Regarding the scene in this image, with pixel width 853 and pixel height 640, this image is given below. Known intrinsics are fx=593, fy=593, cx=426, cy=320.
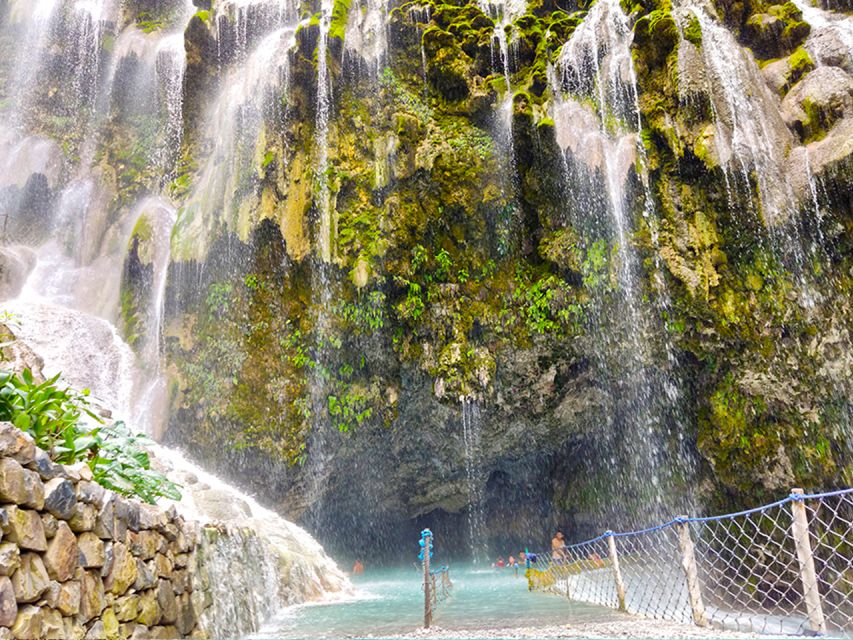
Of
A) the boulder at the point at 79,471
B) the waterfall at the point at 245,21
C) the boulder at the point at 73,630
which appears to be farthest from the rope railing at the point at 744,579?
the waterfall at the point at 245,21

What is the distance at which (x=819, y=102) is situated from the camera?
41.8 feet

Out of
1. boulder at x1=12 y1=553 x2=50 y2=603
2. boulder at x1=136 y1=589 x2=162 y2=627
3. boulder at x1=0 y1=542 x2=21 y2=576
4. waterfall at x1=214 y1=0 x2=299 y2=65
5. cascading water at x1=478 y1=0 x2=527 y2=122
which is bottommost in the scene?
boulder at x1=136 y1=589 x2=162 y2=627

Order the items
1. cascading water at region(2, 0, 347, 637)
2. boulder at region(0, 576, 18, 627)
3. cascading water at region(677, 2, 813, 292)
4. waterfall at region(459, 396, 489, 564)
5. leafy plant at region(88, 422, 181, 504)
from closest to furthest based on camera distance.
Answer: boulder at region(0, 576, 18, 627) → leafy plant at region(88, 422, 181, 504) → cascading water at region(2, 0, 347, 637) → cascading water at region(677, 2, 813, 292) → waterfall at region(459, 396, 489, 564)

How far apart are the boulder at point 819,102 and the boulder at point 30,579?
49.0ft

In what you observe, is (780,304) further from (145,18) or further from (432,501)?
(145,18)

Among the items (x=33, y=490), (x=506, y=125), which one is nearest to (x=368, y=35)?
(x=506, y=125)

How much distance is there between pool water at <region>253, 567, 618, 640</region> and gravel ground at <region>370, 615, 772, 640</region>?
1.68 ft

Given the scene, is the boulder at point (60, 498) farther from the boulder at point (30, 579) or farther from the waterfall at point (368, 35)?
the waterfall at point (368, 35)

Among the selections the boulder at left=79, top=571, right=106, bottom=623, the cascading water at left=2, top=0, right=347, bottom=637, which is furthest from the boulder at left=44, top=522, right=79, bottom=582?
the cascading water at left=2, top=0, right=347, bottom=637

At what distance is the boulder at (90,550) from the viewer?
12.7ft

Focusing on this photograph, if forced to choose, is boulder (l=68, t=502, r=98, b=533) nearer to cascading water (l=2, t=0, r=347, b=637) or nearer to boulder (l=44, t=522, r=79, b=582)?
boulder (l=44, t=522, r=79, b=582)

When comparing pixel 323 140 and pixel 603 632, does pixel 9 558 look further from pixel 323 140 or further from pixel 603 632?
pixel 323 140

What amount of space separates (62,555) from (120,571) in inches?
31.2

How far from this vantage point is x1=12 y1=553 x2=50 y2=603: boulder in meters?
3.24
